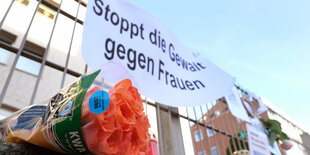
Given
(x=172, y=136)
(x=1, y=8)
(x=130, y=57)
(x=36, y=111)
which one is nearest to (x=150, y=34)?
(x=130, y=57)

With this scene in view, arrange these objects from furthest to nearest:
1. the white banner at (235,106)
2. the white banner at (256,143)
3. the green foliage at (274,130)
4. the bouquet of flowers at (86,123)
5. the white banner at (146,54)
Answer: the green foliage at (274,130), the white banner at (235,106), the white banner at (256,143), the white banner at (146,54), the bouquet of flowers at (86,123)

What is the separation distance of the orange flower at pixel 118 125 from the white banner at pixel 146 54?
0.41m

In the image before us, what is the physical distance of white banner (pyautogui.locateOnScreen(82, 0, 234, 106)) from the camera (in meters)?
0.80

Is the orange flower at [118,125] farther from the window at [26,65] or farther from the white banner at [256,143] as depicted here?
the white banner at [256,143]

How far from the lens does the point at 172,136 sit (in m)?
1.10

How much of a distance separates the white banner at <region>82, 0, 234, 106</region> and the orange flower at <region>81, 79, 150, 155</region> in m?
0.41

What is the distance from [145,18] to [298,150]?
10.9 feet

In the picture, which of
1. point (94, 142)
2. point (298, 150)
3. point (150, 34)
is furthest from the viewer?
point (298, 150)

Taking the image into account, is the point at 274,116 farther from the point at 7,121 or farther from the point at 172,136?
the point at 7,121

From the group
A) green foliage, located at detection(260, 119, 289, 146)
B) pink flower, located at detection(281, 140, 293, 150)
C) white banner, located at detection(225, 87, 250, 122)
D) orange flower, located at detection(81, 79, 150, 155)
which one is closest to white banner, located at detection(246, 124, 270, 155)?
white banner, located at detection(225, 87, 250, 122)

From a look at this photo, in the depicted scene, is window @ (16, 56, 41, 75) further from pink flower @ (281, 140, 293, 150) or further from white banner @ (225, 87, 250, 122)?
pink flower @ (281, 140, 293, 150)

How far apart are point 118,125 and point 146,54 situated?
0.70 metres

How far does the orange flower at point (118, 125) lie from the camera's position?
28 centimetres

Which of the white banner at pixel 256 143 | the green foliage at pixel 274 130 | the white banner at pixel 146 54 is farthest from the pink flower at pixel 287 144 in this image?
the white banner at pixel 146 54
